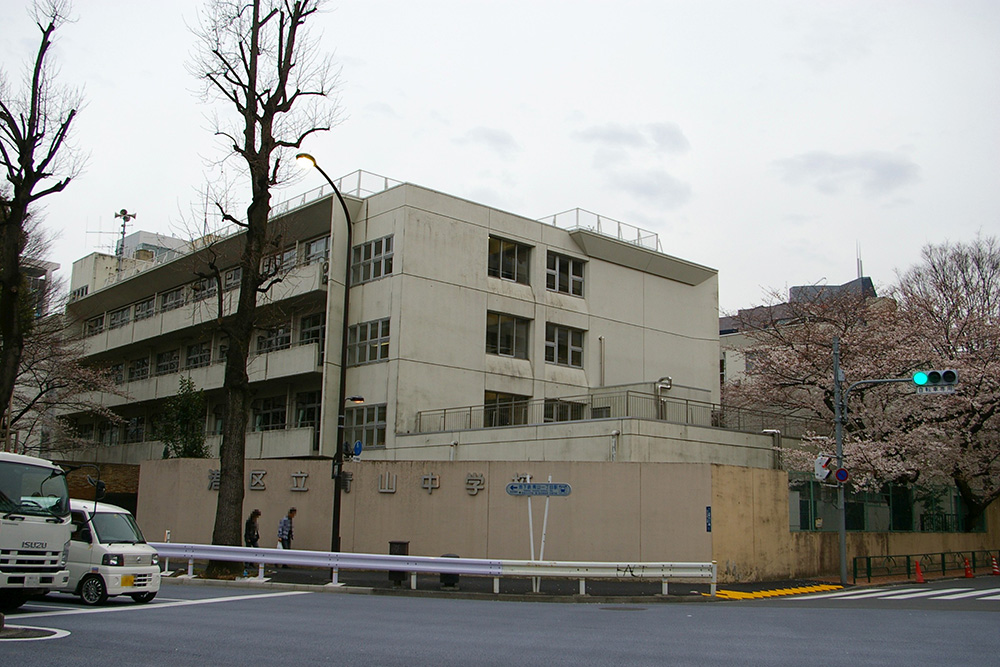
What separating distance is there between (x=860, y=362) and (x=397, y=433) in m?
17.1

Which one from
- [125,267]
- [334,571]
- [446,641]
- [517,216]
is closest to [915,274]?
[517,216]

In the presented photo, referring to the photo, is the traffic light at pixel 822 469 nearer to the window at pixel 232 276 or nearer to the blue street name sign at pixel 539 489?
the blue street name sign at pixel 539 489

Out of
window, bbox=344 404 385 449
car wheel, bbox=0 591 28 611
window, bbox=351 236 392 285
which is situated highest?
window, bbox=351 236 392 285

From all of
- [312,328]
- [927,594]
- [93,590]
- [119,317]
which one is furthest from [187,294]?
[927,594]

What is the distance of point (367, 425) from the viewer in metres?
33.8

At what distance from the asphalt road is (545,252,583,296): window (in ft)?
67.3

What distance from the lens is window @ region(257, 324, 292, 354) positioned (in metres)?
38.3

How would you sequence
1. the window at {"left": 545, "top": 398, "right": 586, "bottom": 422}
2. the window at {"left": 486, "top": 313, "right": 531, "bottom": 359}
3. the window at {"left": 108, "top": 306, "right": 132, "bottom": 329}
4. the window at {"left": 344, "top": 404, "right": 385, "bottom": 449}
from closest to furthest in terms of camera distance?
the window at {"left": 344, "top": 404, "right": 385, "bottom": 449} < the window at {"left": 486, "top": 313, "right": 531, "bottom": 359} < the window at {"left": 545, "top": 398, "right": 586, "bottom": 422} < the window at {"left": 108, "top": 306, "right": 132, "bottom": 329}

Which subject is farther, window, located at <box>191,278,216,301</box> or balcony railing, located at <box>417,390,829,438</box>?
window, located at <box>191,278,216,301</box>

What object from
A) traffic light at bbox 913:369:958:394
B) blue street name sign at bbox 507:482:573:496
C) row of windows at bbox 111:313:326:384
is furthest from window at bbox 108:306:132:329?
traffic light at bbox 913:369:958:394

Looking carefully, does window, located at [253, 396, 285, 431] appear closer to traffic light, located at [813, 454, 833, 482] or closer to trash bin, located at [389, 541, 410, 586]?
trash bin, located at [389, 541, 410, 586]

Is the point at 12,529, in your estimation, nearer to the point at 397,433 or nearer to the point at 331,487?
the point at 331,487

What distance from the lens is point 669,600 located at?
19.5 meters

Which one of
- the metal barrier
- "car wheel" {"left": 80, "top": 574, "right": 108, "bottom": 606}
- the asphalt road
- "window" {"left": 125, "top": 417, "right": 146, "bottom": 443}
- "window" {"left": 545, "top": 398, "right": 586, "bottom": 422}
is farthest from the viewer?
"window" {"left": 125, "top": 417, "right": 146, "bottom": 443}
